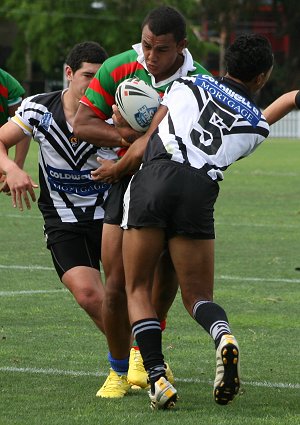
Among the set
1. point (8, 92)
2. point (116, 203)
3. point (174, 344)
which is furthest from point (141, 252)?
point (8, 92)

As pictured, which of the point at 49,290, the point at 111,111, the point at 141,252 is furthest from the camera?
the point at 49,290

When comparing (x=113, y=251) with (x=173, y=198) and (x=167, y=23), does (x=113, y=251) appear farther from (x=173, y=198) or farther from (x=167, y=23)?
(x=167, y=23)

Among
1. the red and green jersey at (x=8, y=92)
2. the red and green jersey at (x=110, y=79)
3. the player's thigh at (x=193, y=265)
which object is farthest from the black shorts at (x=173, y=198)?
the red and green jersey at (x=8, y=92)

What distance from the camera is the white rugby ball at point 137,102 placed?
6199 millimetres

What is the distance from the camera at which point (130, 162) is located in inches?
248

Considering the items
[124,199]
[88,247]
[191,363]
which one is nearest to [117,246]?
[124,199]

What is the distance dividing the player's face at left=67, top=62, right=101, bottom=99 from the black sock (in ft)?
5.75

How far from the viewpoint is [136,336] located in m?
6.11

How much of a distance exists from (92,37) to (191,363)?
5119cm

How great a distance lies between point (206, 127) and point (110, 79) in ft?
2.37

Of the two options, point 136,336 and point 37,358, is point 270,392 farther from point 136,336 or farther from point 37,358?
point 37,358

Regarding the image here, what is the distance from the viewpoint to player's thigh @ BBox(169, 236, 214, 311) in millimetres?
6078

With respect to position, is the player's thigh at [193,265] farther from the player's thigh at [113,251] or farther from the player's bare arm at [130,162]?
the player's bare arm at [130,162]

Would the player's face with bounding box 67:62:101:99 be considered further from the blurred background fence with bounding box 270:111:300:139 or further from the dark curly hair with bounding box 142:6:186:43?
the blurred background fence with bounding box 270:111:300:139
